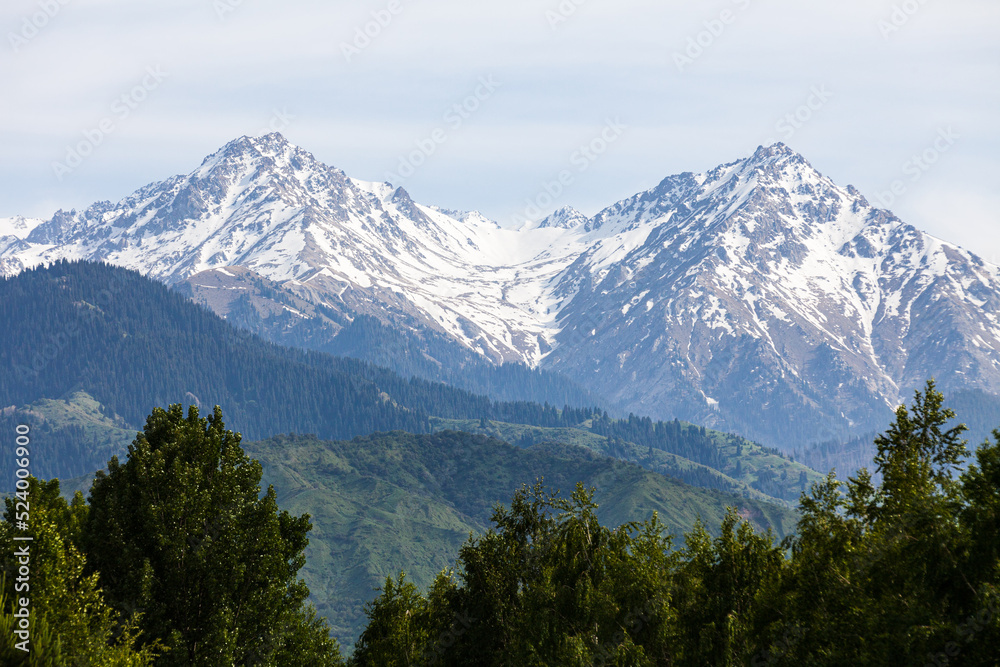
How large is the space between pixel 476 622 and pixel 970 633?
38.9 metres

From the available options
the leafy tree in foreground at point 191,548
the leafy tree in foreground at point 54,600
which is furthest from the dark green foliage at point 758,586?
the leafy tree in foreground at point 54,600

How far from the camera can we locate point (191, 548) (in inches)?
2315

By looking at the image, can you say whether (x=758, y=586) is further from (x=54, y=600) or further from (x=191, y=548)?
(x=54, y=600)

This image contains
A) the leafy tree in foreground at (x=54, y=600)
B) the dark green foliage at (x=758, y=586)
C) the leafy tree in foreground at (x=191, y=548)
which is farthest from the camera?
the leafy tree in foreground at (x=191, y=548)

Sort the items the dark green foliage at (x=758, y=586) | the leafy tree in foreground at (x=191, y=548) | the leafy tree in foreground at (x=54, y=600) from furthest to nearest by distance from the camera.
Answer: the leafy tree in foreground at (x=191, y=548)
the dark green foliage at (x=758, y=586)
the leafy tree in foreground at (x=54, y=600)

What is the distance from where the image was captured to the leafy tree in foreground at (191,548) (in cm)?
5781

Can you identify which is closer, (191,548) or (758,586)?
(758,586)

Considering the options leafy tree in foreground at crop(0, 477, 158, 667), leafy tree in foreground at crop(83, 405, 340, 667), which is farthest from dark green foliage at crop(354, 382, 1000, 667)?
leafy tree in foreground at crop(0, 477, 158, 667)

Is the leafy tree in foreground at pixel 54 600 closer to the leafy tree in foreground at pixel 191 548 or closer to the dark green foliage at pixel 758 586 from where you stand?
the leafy tree in foreground at pixel 191 548

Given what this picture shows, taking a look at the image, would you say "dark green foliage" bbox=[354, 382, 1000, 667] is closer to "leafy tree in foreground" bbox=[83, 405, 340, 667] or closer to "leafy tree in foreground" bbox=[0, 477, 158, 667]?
"leafy tree in foreground" bbox=[83, 405, 340, 667]

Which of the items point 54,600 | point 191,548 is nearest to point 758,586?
point 191,548

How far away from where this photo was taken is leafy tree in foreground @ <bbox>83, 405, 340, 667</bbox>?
5781cm

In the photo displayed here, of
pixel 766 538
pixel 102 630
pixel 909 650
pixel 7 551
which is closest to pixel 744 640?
pixel 766 538

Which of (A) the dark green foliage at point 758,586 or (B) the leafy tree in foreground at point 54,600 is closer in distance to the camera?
(B) the leafy tree in foreground at point 54,600
